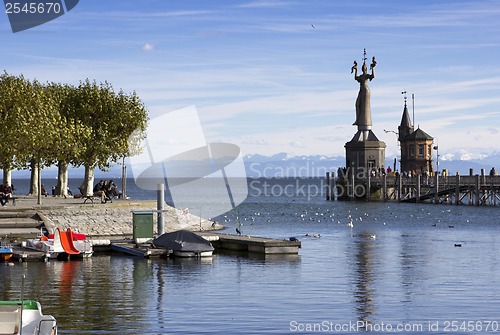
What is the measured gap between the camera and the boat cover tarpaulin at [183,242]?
47438 mm

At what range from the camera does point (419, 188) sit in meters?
121

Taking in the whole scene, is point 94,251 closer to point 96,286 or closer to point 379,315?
point 96,286

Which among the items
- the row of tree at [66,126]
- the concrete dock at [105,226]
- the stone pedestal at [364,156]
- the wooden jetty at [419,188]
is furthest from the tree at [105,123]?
the stone pedestal at [364,156]

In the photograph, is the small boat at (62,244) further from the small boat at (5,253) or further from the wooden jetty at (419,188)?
the wooden jetty at (419,188)

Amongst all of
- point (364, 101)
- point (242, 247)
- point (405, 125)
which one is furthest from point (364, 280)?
point (405, 125)

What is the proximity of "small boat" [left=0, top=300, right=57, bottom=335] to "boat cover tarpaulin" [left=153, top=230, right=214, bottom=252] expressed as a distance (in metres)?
24.7

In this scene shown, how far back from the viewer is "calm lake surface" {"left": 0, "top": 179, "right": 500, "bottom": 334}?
2892cm

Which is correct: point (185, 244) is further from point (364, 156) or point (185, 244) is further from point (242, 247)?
point (364, 156)

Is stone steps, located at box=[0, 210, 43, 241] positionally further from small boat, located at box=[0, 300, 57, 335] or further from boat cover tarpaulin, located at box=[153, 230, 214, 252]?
small boat, located at box=[0, 300, 57, 335]

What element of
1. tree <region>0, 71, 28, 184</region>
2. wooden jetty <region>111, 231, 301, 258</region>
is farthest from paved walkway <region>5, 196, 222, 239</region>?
tree <region>0, 71, 28, 184</region>

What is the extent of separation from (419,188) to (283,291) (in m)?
87.1

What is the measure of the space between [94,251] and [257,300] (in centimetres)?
1825

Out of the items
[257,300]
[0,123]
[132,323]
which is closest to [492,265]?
[257,300]

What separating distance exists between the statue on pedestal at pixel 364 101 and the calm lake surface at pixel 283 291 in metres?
73.6
